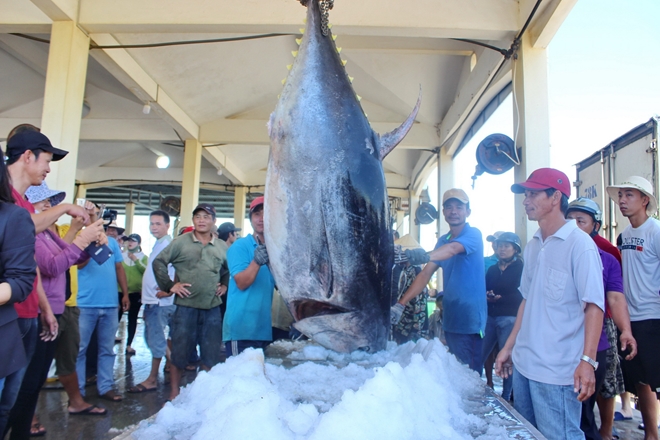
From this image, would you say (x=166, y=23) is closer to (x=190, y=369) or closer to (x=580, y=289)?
(x=190, y=369)

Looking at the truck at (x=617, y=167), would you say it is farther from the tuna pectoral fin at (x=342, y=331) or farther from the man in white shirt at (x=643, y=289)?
the tuna pectoral fin at (x=342, y=331)

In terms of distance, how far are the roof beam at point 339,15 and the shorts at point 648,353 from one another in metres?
3.04

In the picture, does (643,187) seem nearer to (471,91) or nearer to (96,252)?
(471,91)

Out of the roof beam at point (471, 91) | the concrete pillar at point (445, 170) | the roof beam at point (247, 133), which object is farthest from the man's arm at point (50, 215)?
the concrete pillar at point (445, 170)

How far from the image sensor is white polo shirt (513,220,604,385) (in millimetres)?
1866

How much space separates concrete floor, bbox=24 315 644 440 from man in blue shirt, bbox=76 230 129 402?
19 cm

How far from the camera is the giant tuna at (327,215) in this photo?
1597mm

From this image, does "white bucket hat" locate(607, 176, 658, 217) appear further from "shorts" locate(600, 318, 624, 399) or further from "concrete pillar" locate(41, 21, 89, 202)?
"concrete pillar" locate(41, 21, 89, 202)

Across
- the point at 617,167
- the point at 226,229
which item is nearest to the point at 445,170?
the point at 617,167

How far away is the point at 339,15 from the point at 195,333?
337 cm

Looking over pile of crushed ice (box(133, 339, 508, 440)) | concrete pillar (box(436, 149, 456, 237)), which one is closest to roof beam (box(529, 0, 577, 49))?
pile of crushed ice (box(133, 339, 508, 440))

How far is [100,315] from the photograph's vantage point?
4.02 metres

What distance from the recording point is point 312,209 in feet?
5.20

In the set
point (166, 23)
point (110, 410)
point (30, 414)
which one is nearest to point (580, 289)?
point (30, 414)
